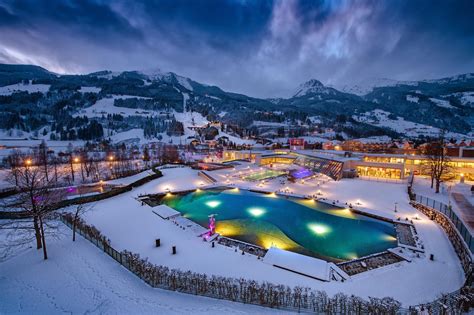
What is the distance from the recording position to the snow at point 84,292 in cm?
789

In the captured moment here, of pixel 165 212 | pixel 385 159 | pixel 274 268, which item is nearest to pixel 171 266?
pixel 274 268

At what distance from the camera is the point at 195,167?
137ft

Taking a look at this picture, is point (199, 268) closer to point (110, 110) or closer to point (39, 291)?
point (39, 291)

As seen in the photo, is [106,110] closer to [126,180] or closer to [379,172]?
[126,180]

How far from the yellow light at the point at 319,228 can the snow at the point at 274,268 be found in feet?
17.8

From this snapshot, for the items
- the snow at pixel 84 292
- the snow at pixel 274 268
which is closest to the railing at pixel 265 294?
the snow at pixel 84 292

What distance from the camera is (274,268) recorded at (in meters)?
11.4

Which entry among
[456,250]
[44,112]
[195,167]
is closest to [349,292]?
[456,250]

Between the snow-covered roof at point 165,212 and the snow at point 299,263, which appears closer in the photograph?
the snow at point 299,263

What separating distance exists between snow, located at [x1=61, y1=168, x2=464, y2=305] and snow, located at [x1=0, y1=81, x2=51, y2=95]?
225m

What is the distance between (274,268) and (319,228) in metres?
8.36

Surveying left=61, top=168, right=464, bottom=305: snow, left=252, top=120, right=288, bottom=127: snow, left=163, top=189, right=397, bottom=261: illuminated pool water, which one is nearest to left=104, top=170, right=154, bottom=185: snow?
left=61, top=168, right=464, bottom=305: snow

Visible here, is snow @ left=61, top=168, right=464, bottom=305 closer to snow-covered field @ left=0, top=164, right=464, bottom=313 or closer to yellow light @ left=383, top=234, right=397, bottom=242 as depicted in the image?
snow-covered field @ left=0, top=164, right=464, bottom=313

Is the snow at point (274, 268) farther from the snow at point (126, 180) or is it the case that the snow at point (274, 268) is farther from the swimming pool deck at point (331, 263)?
the snow at point (126, 180)
